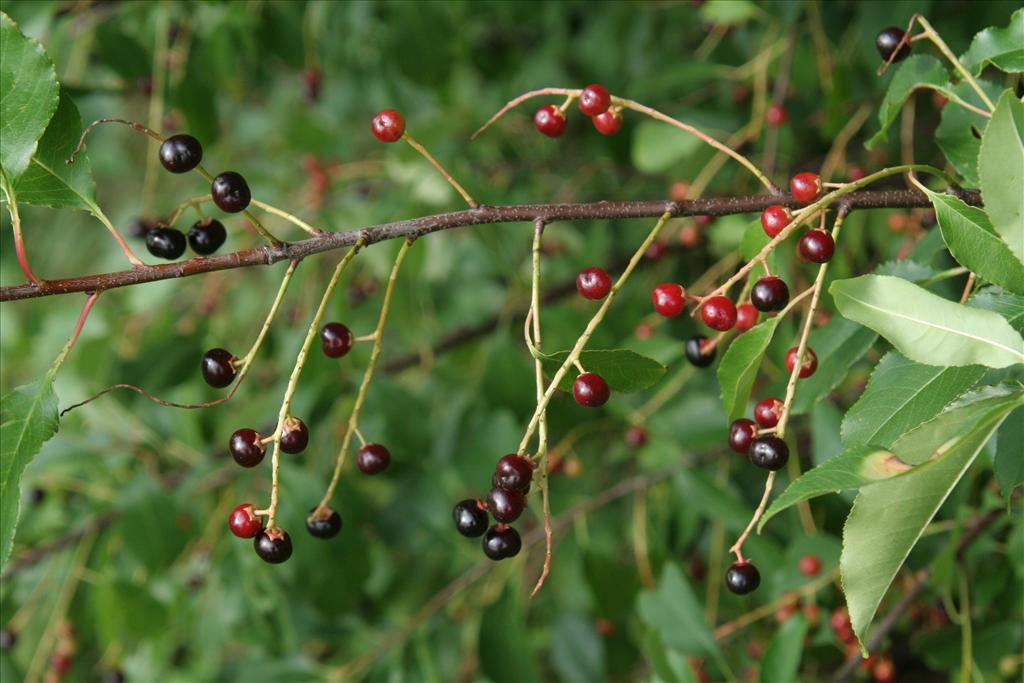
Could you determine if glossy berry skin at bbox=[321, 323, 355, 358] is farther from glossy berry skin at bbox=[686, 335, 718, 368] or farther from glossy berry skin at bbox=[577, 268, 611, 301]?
glossy berry skin at bbox=[686, 335, 718, 368]

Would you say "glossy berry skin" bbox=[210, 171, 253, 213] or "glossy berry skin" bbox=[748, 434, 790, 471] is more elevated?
"glossy berry skin" bbox=[210, 171, 253, 213]

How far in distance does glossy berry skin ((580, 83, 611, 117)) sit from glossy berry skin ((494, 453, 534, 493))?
0.42 meters

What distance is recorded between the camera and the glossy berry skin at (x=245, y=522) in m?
0.97

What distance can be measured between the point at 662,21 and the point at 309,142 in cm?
99

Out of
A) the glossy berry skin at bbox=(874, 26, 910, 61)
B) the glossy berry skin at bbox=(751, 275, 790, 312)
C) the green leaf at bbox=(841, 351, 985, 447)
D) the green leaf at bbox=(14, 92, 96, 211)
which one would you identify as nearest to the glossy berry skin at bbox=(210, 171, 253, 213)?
the green leaf at bbox=(14, 92, 96, 211)

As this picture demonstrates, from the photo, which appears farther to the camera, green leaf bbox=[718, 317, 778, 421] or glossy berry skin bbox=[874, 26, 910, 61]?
glossy berry skin bbox=[874, 26, 910, 61]

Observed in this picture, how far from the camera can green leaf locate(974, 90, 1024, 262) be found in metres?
0.71

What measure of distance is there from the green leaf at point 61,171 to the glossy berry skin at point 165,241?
0.23ft

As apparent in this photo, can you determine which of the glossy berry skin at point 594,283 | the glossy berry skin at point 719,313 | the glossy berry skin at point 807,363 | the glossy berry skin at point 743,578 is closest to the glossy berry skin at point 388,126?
the glossy berry skin at point 594,283

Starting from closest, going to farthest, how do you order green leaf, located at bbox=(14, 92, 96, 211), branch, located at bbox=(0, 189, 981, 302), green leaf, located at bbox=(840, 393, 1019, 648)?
green leaf, located at bbox=(840, 393, 1019, 648) → branch, located at bbox=(0, 189, 981, 302) → green leaf, located at bbox=(14, 92, 96, 211)

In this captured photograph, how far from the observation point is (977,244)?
80 cm

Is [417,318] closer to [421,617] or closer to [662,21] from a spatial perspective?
[421,617]

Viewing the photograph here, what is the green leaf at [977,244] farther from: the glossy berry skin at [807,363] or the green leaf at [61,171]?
the green leaf at [61,171]

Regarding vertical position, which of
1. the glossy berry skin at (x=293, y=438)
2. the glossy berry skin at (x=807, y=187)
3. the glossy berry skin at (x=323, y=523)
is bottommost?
the glossy berry skin at (x=323, y=523)
